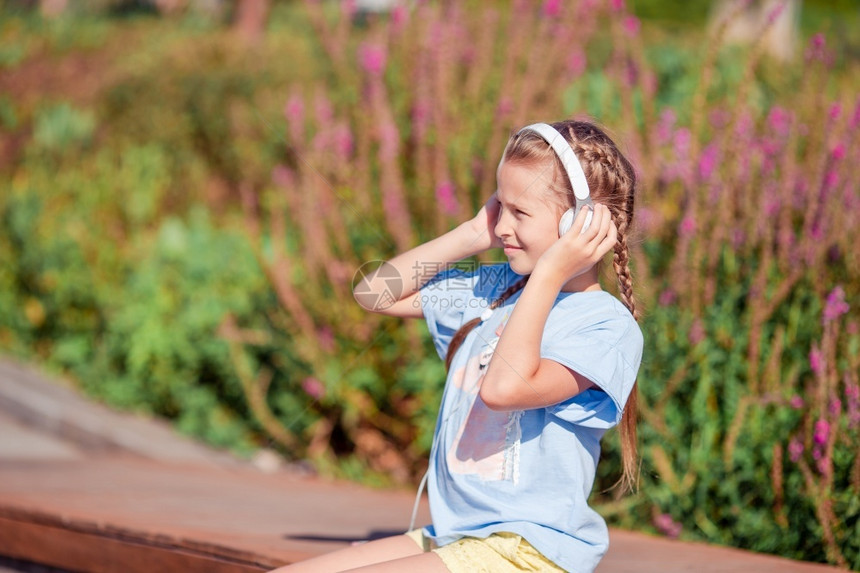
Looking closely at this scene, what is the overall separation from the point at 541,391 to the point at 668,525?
1690 mm

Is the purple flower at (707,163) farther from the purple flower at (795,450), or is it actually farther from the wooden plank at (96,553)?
the wooden plank at (96,553)

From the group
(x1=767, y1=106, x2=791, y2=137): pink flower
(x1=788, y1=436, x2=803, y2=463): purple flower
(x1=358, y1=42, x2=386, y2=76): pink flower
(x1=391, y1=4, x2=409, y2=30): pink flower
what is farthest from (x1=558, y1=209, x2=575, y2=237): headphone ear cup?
(x1=391, y1=4, x2=409, y2=30): pink flower

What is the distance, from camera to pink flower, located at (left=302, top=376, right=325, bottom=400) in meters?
4.70

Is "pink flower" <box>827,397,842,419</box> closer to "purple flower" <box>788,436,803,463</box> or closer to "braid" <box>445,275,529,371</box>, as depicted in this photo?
"purple flower" <box>788,436,803,463</box>

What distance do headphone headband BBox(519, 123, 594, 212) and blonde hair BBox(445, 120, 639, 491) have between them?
0.09 ft

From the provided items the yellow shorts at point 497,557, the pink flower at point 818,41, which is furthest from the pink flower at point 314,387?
the yellow shorts at point 497,557

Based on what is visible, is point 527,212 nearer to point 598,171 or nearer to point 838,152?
point 598,171

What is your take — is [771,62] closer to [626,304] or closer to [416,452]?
[416,452]

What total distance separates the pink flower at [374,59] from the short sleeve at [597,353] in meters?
2.83

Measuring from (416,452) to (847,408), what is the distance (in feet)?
6.34

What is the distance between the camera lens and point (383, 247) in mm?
4699

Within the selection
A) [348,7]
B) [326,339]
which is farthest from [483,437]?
[348,7]

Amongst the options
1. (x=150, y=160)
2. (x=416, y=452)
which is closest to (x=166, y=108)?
(x=150, y=160)

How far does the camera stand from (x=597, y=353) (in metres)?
2.13
